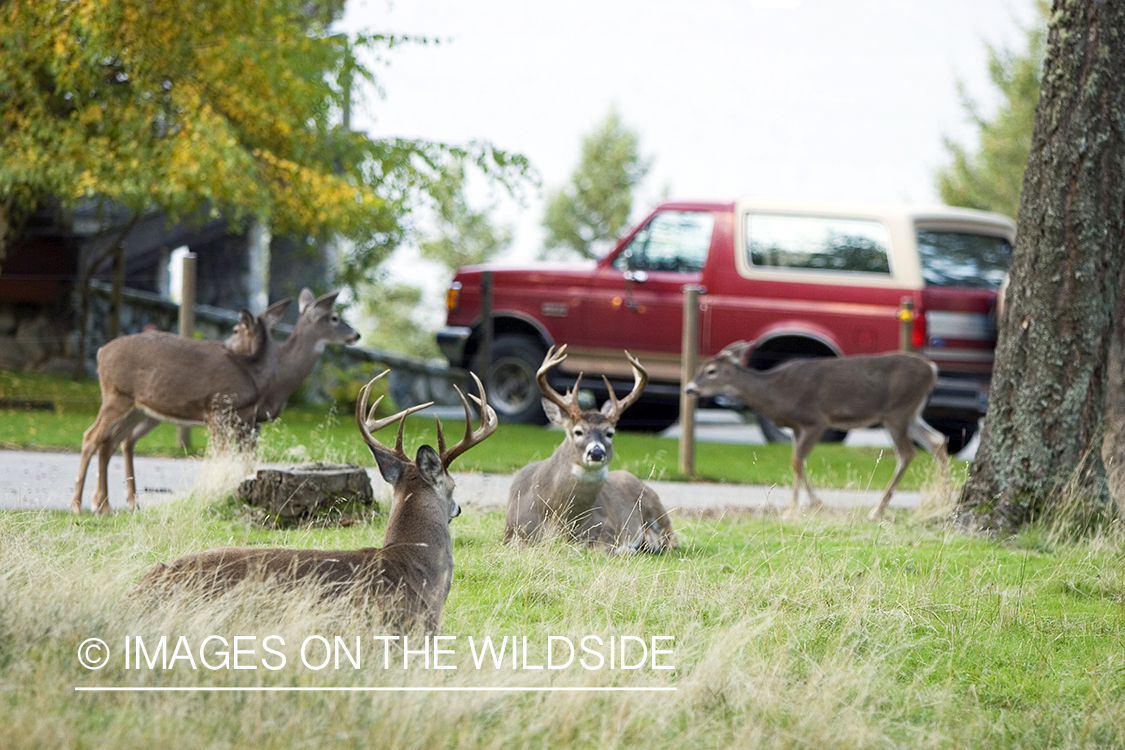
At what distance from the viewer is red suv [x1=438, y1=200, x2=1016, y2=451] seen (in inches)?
501

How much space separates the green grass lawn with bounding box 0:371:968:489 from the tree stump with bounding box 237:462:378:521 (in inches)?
48.6

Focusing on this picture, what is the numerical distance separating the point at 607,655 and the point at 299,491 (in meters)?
3.23

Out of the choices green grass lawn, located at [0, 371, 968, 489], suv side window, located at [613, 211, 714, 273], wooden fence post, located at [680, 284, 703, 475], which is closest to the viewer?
green grass lawn, located at [0, 371, 968, 489]

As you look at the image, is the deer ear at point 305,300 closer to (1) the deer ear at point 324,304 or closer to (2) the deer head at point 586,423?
(1) the deer ear at point 324,304

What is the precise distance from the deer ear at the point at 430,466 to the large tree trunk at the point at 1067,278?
14.6 ft

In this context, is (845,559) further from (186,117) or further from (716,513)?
(186,117)

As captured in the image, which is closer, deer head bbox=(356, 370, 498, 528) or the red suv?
deer head bbox=(356, 370, 498, 528)

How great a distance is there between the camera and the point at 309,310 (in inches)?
392

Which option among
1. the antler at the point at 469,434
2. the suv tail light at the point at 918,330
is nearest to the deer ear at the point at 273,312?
the antler at the point at 469,434

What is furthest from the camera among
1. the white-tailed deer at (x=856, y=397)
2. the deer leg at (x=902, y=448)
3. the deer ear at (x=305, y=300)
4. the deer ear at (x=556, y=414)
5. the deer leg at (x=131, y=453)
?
the white-tailed deer at (x=856, y=397)

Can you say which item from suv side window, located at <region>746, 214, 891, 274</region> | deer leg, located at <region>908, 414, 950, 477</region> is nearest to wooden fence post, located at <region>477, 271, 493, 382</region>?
suv side window, located at <region>746, 214, 891, 274</region>

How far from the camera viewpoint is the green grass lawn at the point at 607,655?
3.71 meters

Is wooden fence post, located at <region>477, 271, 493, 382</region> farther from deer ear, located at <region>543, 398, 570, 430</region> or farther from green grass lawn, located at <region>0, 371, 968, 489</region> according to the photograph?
deer ear, located at <region>543, 398, 570, 430</region>

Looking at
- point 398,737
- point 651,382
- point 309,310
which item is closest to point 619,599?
point 398,737
